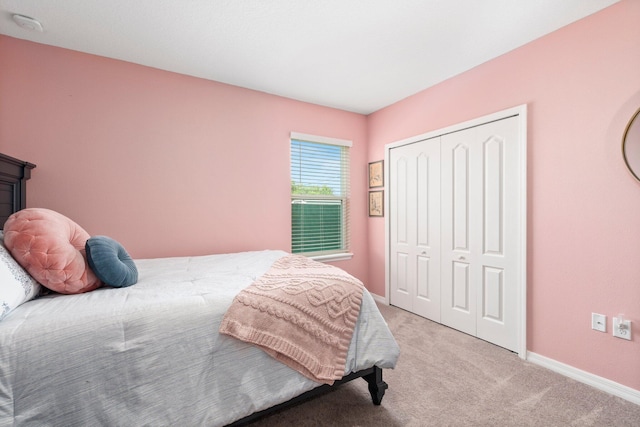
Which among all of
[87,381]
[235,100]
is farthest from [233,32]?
[87,381]

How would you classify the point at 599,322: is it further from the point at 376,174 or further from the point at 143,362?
the point at 143,362

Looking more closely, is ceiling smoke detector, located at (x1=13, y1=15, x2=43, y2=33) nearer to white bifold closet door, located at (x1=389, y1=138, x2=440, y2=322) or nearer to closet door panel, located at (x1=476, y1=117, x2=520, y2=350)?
white bifold closet door, located at (x1=389, y1=138, x2=440, y2=322)

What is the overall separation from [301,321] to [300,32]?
2052 mm

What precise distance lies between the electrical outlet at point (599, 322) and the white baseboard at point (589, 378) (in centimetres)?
34

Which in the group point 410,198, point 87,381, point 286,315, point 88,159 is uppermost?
point 88,159

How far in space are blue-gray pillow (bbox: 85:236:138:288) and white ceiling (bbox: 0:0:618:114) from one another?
1.56 meters

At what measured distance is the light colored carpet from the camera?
64.7 inches

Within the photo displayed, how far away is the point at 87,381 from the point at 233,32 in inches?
90.2

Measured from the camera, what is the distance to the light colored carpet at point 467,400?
5.39ft

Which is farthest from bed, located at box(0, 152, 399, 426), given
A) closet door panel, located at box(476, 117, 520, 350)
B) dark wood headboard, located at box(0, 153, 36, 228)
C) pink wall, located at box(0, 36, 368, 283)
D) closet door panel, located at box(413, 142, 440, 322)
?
closet door panel, located at box(413, 142, 440, 322)

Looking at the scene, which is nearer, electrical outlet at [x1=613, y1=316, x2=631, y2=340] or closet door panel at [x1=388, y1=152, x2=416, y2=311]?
electrical outlet at [x1=613, y1=316, x2=631, y2=340]

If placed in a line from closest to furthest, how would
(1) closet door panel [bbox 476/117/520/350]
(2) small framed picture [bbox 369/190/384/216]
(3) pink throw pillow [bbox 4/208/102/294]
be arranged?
(3) pink throw pillow [bbox 4/208/102/294] < (1) closet door panel [bbox 476/117/520/350] < (2) small framed picture [bbox 369/190/384/216]

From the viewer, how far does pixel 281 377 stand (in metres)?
1.46

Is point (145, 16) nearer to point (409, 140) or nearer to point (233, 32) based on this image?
point (233, 32)
